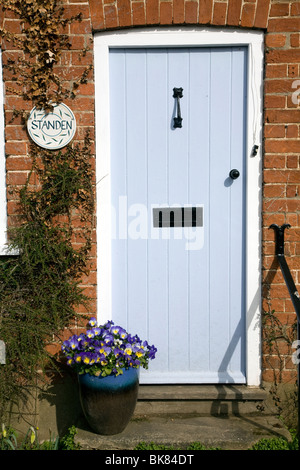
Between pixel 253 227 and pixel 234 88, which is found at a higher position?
pixel 234 88

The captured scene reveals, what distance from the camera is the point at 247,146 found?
323 centimetres

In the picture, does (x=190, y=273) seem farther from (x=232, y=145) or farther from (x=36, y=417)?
(x=36, y=417)

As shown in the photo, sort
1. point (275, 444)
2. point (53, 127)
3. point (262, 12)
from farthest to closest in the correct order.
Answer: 1. point (53, 127)
2. point (262, 12)
3. point (275, 444)

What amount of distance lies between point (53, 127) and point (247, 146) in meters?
1.35

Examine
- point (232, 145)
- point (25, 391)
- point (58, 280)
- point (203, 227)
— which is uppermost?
point (232, 145)

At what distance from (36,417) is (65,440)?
1.36 ft

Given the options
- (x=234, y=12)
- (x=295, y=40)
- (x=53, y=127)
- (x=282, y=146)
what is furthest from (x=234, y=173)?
(x=53, y=127)

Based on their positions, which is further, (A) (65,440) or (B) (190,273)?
(B) (190,273)

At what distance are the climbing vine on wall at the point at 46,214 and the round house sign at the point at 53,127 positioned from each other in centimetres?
5

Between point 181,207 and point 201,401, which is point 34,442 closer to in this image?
point 201,401

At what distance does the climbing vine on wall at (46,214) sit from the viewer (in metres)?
3.14

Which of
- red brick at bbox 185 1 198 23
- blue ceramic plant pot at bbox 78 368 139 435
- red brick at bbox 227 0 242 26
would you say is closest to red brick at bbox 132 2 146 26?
red brick at bbox 185 1 198 23

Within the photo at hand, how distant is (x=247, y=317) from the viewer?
3.29 m

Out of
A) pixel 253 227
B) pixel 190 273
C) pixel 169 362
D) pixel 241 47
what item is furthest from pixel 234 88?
pixel 169 362
